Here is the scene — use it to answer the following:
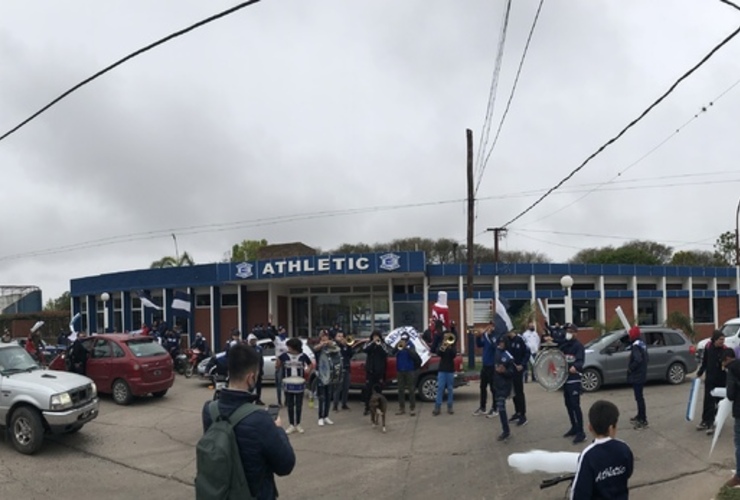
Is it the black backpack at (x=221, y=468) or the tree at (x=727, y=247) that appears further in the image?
the tree at (x=727, y=247)

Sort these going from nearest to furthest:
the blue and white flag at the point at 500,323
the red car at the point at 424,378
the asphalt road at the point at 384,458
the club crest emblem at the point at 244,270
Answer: the asphalt road at the point at 384,458 < the blue and white flag at the point at 500,323 < the red car at the point at 424,378 < the club crest emblem at the point at 244,270

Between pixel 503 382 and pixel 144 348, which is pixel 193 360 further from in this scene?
pixel 503 382

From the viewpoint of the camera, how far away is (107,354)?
15.6 m

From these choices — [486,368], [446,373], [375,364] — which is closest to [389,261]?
[446,373]

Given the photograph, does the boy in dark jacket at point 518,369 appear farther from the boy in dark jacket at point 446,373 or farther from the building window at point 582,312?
the building window at point 582,312

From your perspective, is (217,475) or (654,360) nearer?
(217,475)

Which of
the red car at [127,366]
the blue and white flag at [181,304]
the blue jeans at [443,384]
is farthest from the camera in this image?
the blue and white flag at [181,304]

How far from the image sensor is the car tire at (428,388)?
1477cm

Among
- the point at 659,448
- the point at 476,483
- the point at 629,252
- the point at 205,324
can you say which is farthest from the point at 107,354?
the point at 629,252

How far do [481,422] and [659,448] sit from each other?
3315mm

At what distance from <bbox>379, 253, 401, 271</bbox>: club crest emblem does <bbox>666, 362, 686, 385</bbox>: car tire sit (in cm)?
1299

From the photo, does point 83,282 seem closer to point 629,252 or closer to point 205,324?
point 205,324

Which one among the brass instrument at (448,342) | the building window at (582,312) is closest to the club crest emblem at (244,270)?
the building window at (582,312)

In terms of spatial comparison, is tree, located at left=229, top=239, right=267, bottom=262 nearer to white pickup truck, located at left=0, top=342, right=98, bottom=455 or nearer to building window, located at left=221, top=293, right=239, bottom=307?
building window, located at left=221, top=293, right=239, bottom=307
